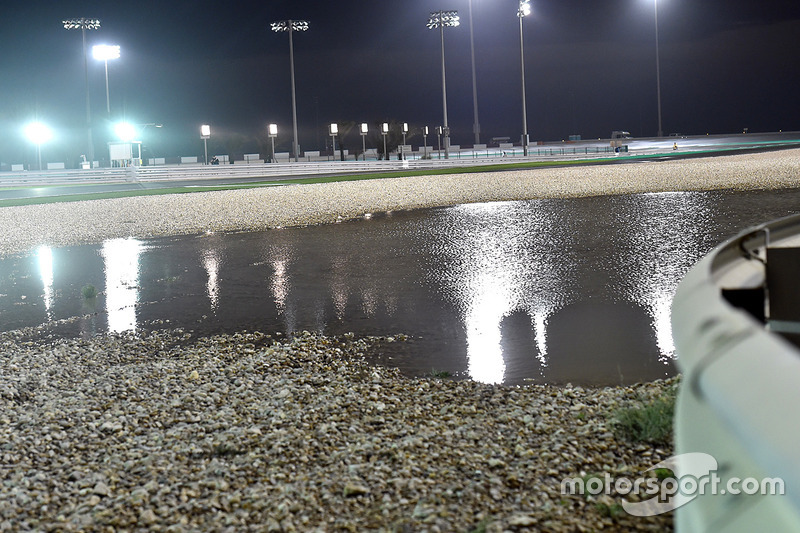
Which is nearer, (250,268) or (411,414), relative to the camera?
(411,414)

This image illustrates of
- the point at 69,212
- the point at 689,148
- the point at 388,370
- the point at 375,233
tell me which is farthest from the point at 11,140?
the point at 388,370

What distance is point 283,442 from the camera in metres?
5.37

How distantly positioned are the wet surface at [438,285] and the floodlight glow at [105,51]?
4908 centimetres

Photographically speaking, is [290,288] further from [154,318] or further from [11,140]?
[11,140]

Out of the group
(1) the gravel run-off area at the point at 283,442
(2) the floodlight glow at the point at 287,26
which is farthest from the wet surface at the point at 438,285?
(2) the floodlight glow at the point at 287,26

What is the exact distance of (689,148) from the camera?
68938mm

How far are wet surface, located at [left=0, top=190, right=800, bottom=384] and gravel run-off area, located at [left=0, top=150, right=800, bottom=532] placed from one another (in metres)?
0.63

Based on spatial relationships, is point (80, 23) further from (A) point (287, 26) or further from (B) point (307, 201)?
(B) point (307, 201)

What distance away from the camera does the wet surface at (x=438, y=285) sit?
7.92 m

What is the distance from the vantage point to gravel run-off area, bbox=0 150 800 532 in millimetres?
4250

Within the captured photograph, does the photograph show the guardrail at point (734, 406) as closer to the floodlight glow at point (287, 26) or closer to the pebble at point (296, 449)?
the pebble at point (296, 449)

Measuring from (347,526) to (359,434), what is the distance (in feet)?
4.60

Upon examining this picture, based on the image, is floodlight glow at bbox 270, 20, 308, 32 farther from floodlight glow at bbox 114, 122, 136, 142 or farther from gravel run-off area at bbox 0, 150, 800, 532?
gravel run-off area at bbox 0, 150, 800, 532

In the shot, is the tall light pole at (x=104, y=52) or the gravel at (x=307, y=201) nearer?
the gravel at (x=307, y=201)
